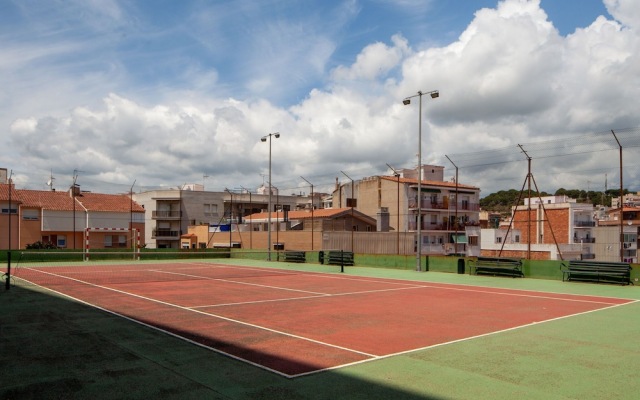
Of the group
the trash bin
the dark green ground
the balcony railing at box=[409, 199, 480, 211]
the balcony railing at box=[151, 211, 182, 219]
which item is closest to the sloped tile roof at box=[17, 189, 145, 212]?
the balcony railing at box=[151, 211, 182, 219]

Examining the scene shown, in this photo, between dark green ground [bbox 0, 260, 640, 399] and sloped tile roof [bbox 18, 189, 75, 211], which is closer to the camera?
dark green ground [bbox 0, 260, 640, 399]

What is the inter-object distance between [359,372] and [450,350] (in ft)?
7.71

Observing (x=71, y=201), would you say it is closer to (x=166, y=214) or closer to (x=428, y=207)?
(x=166, y=214)

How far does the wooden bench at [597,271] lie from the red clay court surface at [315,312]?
4966mm

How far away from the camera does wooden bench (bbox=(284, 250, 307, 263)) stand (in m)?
39.3

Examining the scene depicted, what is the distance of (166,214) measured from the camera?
79.4 metres

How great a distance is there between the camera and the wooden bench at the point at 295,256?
1547 inches

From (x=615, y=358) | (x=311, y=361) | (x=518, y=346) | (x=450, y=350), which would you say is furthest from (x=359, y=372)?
(x=615, y=358)

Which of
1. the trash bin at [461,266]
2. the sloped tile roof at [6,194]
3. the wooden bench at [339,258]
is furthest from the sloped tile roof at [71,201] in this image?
the trash bin at [461,266]

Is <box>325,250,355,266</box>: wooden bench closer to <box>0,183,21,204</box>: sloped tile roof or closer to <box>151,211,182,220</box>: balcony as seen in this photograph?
<box>0,183,21,204</box>: sloped tile roof

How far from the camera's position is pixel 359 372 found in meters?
7.87

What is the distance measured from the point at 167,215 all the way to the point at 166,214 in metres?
0.21

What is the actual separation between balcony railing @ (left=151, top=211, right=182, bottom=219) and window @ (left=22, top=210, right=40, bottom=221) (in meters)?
21.1

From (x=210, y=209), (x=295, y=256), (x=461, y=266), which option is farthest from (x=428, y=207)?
(x=210, y=209)
